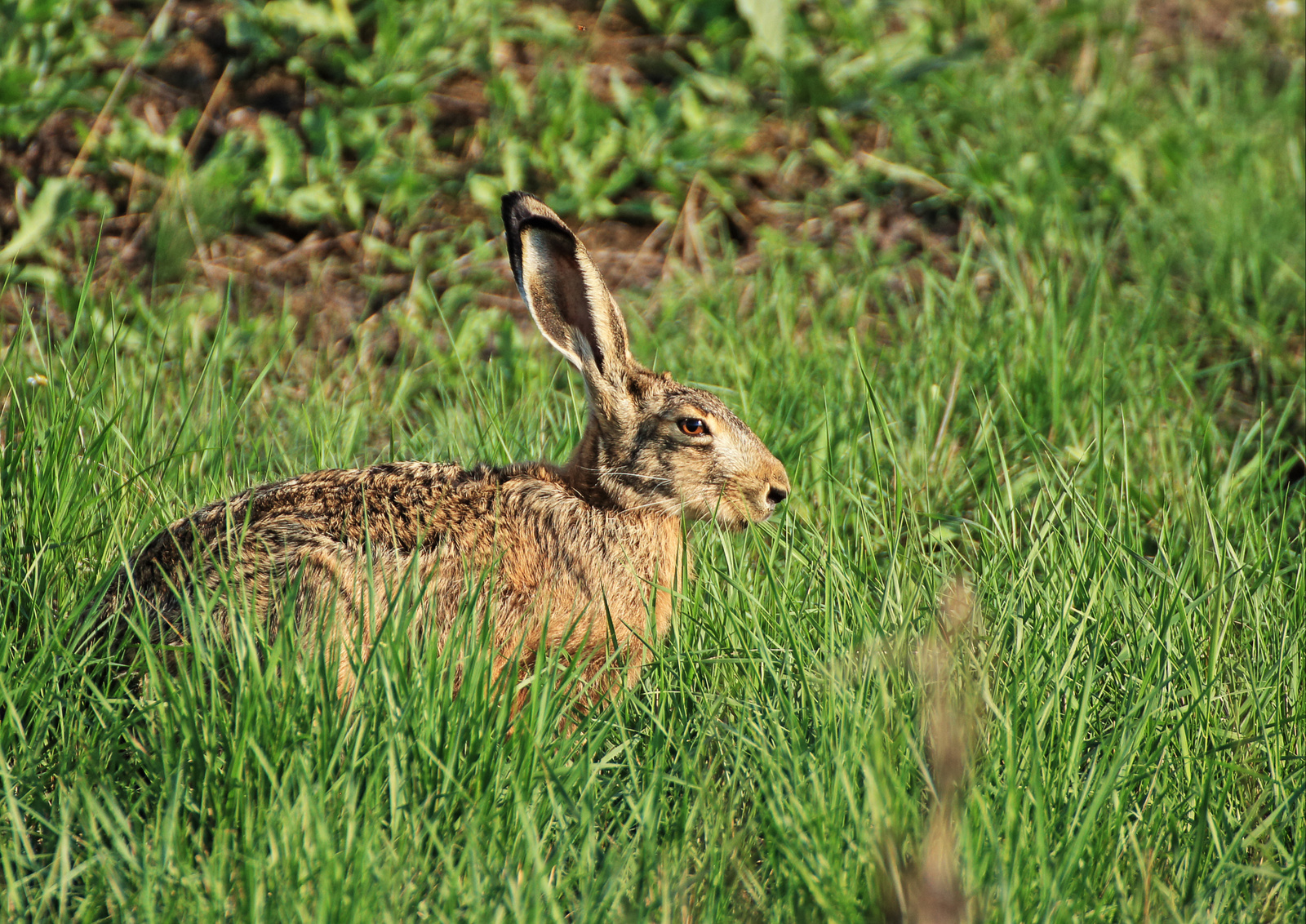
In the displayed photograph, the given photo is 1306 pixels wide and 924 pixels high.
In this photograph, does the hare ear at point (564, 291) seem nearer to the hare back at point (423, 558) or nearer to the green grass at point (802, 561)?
the hare back at point (423, 558)

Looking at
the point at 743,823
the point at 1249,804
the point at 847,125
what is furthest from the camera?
the point at 847,125

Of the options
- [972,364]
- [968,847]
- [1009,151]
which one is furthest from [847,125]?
[968,847]

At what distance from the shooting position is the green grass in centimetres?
251

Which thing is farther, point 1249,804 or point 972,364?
point 972,364

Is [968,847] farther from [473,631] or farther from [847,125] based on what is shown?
[847,125]

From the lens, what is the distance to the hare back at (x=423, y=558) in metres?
3.12

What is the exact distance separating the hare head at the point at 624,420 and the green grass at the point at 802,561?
0.19 metres

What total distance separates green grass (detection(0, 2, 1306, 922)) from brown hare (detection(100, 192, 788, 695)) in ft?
0.52

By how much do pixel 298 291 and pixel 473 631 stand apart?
3.55m

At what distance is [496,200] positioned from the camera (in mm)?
6410

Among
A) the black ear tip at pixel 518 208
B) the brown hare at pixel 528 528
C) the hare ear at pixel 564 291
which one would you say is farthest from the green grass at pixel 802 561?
the black ear tip at pixel 518 208

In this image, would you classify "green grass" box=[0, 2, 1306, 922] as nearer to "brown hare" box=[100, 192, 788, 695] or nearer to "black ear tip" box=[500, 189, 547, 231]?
"brown hare" box=[100, 192, 788, 695]

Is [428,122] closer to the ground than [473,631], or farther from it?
farther from it

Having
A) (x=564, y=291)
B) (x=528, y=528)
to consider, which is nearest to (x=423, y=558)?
(x=528, y=528)
